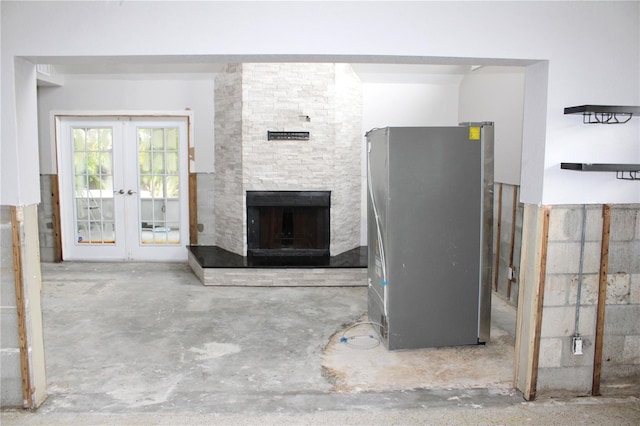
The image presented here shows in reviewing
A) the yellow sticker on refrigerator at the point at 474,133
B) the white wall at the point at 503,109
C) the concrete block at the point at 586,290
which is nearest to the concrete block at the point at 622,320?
the concrete block at the point at 586,290

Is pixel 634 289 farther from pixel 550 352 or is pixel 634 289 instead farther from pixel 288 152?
pixel 288 152

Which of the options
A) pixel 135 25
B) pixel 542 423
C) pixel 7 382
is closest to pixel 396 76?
pixel 135 25

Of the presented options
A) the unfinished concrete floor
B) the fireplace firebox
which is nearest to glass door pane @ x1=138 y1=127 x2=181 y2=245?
the fireplace firebox

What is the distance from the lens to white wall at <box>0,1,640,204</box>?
2863 millimetres

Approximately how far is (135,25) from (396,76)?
445 centimetres

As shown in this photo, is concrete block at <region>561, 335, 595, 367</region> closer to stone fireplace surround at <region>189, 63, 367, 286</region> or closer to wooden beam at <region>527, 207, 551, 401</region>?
wooden beam at <region>527, 207, 551, 401</region>

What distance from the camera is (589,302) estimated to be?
3.21m

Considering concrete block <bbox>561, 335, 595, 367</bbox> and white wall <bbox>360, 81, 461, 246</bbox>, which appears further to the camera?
white wall <bbox>360, 81, 461, 246</bbox>

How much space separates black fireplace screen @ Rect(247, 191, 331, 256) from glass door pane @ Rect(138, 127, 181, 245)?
138 cm

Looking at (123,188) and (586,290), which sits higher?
(123,188)

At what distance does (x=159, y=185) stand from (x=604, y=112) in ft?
18.6

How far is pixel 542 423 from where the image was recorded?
2.96 m

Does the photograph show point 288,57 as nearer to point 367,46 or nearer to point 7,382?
point 367,46

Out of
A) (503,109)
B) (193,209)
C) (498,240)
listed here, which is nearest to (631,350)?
(498,240)
